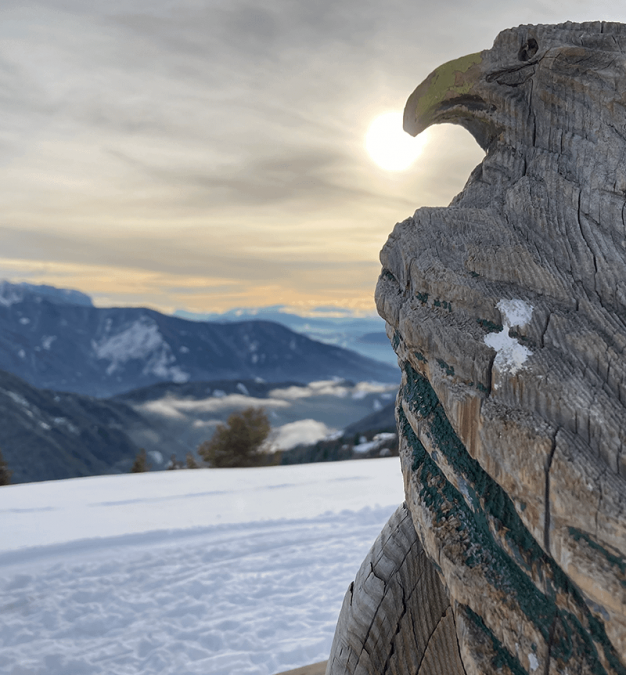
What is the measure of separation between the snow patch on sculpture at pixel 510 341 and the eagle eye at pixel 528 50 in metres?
0.55

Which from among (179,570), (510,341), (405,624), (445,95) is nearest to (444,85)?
(445,95)

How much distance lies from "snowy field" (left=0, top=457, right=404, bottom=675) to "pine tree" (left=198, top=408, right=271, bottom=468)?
8238 mm

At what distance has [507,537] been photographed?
2.26 ft

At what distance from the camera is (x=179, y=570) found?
3.99m

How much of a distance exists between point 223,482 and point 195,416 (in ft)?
332

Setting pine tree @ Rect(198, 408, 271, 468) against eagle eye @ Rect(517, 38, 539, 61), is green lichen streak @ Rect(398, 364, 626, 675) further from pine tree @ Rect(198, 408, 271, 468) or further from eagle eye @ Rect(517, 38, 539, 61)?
pine tree @ Rect(198, 408, 271, 468)

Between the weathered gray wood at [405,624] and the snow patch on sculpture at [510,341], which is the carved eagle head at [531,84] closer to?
the snow patch on sculpture at [510,341]

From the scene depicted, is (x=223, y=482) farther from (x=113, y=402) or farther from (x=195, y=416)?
(x=195, y=416)

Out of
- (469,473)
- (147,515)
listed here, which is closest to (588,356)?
(469,473)

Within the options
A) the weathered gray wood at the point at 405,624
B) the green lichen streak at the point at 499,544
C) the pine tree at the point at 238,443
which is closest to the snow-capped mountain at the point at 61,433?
the pine tree at the point at 238,443

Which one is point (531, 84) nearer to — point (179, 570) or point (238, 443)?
point (179, 570)

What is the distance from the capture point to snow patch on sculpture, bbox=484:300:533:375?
2.27 ft

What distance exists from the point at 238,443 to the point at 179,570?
34.1 ft

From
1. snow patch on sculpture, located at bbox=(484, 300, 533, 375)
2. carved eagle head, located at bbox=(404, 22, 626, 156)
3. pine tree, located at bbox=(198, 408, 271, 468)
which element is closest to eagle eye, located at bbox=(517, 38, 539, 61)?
carved eagle head, located at bbox=(404, 22, 626, 156)
